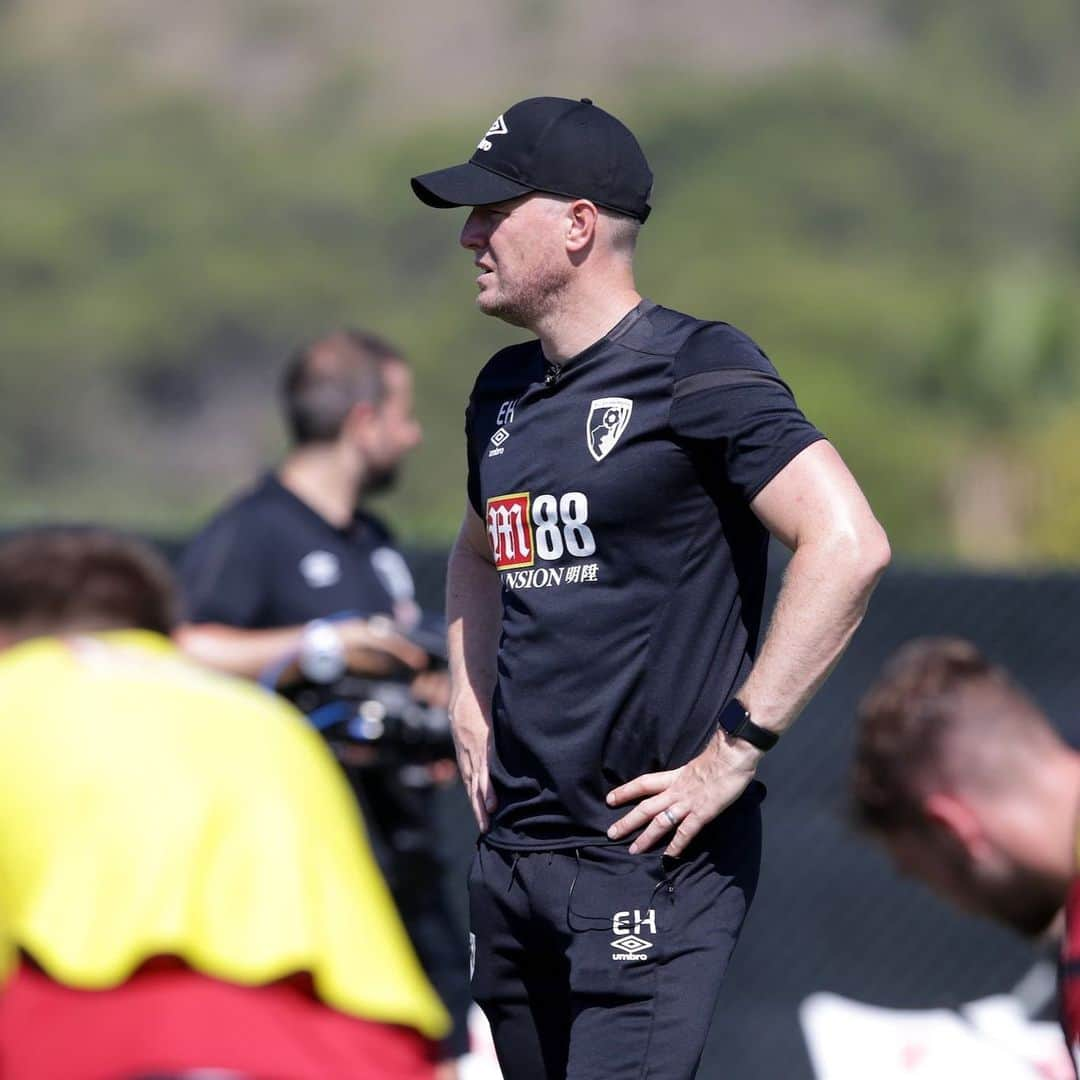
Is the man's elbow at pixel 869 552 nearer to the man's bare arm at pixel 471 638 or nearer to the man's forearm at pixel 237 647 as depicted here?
the man's bare arm at pixel 471 638

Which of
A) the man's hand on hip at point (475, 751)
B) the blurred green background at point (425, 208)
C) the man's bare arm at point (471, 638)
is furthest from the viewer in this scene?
the blurred green background at point (425, 208)

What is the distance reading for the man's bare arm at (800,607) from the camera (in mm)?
3146

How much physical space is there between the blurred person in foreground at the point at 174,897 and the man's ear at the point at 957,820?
3.06ft

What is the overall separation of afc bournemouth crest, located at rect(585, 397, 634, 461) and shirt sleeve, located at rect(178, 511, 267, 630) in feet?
7.70

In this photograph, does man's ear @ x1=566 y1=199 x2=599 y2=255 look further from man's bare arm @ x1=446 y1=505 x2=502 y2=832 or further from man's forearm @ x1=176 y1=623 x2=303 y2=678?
man's forearm @ x1=176 y1=623 x2=303 y2=678

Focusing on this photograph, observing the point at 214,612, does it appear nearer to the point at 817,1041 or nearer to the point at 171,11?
the point at 817,1041

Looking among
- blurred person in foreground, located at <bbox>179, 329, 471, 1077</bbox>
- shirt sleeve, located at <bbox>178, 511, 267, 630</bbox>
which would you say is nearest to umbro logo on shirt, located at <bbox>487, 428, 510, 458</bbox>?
blurred person in foreground, located at <bbox>179, 329, 471, 1077</bbox>

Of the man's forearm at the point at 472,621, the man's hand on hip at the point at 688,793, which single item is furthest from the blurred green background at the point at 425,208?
the man's hand on hip at the point at 688,793

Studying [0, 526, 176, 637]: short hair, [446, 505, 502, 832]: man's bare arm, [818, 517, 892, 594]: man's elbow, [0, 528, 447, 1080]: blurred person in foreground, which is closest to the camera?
[0, 528, 447, 1080]: blurred person in foreground

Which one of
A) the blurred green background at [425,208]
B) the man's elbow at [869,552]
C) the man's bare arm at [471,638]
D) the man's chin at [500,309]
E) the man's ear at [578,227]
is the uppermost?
the man's ear at [578,227]

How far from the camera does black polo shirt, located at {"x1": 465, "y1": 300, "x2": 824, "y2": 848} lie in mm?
3268

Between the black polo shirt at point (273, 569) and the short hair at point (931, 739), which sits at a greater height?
the short hair at point (931, 739)

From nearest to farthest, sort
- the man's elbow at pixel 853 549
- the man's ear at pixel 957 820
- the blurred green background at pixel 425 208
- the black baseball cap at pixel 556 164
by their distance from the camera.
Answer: the man's ear at pixel 957 820
the man's elbow at pixel 853 549
the black baseball cap at pixel 556 164
the blurred green background at pixel 425 208

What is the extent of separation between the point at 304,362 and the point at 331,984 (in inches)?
143
